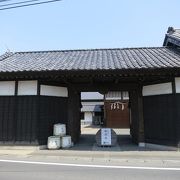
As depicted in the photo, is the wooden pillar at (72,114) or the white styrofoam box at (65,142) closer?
the white styrofoam box at (65,142)

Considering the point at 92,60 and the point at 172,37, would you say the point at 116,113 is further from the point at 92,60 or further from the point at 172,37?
the point at 92,60

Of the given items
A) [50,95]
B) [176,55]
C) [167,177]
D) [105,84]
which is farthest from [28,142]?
[176,55]

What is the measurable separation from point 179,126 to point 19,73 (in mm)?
7571

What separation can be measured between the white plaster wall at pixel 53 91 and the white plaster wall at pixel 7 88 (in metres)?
1.48

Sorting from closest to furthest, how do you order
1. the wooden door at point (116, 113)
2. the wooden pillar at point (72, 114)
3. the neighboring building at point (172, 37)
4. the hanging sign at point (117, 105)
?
the wooden pillar at point (72, 114) < the neighboring building at point (172, 37) < the wooden door at point (116, 113) < the hanging sign at point (117, 105)

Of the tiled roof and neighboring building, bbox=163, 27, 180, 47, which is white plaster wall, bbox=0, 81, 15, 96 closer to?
the tiled roof

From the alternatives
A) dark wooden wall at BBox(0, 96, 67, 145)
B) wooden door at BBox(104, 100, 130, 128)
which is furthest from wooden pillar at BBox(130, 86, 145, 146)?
wooden door at BBox(104, 100, 130, 128)

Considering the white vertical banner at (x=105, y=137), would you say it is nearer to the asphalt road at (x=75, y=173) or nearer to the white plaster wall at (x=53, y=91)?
the white plaster wall at (x=53, y=91)

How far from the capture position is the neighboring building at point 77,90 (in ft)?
41.0

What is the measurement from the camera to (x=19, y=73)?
42.0 ft

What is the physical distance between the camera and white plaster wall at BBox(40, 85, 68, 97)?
13.6m

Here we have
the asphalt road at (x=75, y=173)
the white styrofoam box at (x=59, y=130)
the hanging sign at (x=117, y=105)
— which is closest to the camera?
the asphalt road at (x=75, y=173)

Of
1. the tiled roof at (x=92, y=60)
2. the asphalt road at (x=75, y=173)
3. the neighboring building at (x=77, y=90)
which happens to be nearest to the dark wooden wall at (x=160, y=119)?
the neighboring building at (x=77, y=90)

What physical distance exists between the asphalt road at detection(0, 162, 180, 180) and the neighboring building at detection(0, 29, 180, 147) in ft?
15.1
